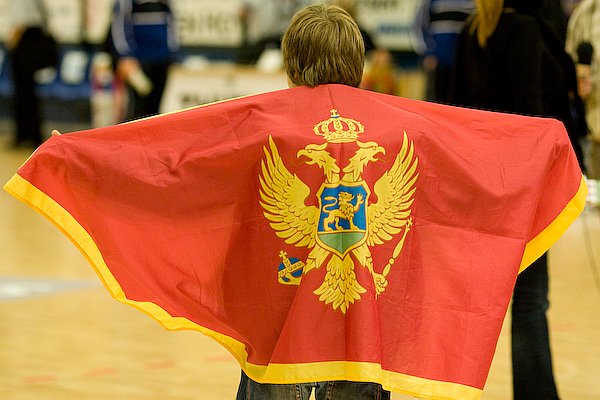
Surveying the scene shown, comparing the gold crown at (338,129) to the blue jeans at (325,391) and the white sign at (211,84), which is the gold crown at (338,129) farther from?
the white sign at (211,84)

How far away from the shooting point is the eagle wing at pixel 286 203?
8.58 ft

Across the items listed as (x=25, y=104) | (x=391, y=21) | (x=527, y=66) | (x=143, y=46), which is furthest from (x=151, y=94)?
(x=391, y=21)

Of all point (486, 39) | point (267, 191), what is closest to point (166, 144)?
point (267, 191)

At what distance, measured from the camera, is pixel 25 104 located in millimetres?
13375

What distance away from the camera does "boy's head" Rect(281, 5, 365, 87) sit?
103 inches

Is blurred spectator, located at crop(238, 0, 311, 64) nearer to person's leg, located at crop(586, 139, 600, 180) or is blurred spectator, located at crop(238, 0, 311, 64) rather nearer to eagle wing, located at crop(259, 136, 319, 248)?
person's leg, located at crop(586, 139, 600, 180)

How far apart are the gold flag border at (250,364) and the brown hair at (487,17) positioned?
1319 millimetres

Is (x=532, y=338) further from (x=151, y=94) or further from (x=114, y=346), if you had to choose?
(x=151, y=94)

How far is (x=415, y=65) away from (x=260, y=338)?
1109 cm

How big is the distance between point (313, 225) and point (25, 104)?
36.9 ft

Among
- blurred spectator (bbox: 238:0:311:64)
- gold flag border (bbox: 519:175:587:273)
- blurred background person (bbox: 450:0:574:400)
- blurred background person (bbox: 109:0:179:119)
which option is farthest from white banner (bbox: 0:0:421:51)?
gold flag border (bbox: 519:175:587:273)

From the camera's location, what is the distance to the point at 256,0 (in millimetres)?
13570

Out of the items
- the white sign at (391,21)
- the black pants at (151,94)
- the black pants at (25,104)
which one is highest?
the black pants at (151,94)

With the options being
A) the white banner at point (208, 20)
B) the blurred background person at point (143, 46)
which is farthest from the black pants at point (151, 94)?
the white banner at point (208, 20)
